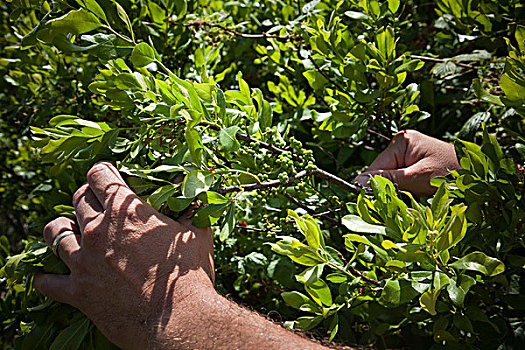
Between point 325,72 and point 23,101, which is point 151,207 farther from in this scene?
point 23,101

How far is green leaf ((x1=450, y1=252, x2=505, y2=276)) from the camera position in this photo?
3.07 feet

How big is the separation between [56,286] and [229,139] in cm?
57

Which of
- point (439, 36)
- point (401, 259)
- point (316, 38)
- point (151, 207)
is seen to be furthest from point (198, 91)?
point (439, 36)

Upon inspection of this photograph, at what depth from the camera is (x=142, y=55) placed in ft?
3.58

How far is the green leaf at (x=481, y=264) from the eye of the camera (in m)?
0.94

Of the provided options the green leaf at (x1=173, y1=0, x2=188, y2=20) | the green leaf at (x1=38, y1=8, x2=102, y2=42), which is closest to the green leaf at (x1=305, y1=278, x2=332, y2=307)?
the green leaf at (x1=38, y1=8, x2=102, y2=42)

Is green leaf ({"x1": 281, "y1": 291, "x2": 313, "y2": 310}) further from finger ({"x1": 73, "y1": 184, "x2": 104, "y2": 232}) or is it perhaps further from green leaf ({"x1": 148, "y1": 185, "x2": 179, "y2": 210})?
finger ({"x1": 73, "y1": 184, "x2": 104, "y2": 232})

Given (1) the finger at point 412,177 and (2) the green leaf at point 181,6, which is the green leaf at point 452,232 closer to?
(1) the finger at point 412,177

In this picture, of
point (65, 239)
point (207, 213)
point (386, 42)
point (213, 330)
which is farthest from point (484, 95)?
point (65, 239)

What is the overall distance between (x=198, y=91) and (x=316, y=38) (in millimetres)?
433

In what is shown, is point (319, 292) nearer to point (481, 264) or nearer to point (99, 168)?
point (481, 264)

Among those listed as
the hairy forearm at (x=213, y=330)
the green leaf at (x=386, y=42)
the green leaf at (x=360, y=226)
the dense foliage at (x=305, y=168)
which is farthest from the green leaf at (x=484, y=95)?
the hairy forearm at (x=213, y=330)

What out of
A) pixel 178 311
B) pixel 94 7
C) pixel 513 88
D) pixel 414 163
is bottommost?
pixel 178 311

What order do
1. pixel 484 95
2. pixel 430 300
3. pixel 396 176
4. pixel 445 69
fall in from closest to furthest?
pixel 430 300, pixel 484 95, pixel 396 176, pixel 445 69
